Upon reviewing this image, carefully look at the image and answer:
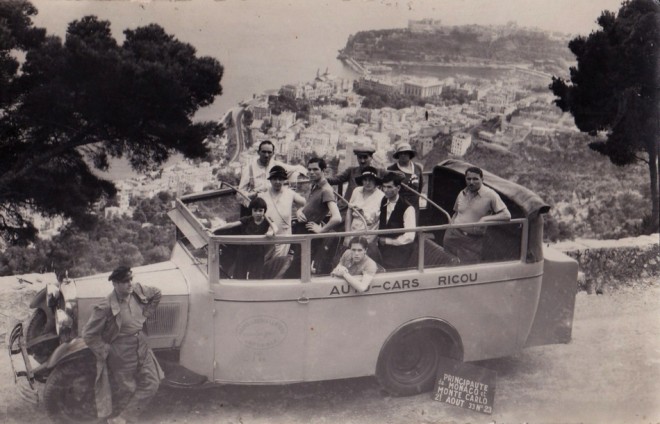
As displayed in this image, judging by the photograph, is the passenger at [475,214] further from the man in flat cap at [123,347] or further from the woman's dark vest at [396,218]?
the man in flat cap at [123,347]

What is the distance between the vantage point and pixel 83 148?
1179 centimetres

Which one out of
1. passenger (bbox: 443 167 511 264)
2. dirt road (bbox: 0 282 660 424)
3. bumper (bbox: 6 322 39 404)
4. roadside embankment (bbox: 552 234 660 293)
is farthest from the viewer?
roadside embankment (bbox: 552 234 660 293)

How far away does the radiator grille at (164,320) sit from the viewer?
18.9ft

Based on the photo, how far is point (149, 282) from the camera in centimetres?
595

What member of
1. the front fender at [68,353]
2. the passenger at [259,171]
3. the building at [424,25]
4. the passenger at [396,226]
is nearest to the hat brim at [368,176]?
the passenger at [396,226]

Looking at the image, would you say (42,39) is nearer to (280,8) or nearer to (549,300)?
(280,8)

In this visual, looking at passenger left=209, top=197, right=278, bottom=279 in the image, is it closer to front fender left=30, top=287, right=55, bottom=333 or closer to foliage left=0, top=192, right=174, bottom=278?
front fender left=30, top=287, right=55, bottom=333

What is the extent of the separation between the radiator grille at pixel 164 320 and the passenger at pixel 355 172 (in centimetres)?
210

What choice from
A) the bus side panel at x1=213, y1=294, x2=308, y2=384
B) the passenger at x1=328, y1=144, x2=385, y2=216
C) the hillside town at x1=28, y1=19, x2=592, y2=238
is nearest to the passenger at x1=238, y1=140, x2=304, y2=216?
the passenger at x1=328, y1=144, x2=385, y2=216

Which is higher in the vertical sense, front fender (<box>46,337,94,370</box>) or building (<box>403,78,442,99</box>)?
building (<box>403,78,442,99</box>)

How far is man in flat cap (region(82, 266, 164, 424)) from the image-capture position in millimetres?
5473

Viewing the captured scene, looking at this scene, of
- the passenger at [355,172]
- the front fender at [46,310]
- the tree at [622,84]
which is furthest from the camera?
the tree at [622,84]

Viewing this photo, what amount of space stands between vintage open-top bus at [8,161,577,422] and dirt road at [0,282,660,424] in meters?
0.32

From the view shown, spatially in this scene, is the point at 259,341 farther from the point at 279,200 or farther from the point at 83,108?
the point at 83,108
